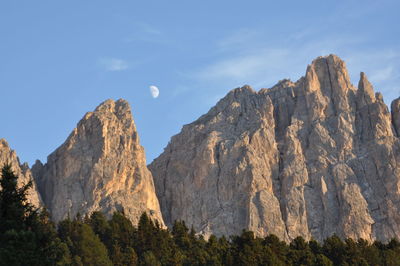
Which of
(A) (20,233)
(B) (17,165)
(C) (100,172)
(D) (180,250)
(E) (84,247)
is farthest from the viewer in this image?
(B) (17,165)

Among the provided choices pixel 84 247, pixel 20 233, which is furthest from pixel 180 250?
pixel 20 233

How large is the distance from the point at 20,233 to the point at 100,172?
111 meters

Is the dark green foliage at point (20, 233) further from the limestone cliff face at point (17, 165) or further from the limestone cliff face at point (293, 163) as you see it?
the limestone cliff face at point (17, 165)

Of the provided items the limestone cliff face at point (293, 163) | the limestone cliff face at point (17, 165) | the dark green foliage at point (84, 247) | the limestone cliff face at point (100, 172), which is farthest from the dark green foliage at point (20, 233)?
the limestone cliff face at point (17, 165)

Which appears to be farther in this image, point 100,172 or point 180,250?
point 100,172

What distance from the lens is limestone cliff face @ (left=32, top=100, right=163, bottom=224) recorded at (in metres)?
151

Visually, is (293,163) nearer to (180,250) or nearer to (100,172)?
(100,172)

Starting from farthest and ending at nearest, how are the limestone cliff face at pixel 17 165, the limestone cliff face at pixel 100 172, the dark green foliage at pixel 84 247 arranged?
the limestone cliff face at pixel 17 165, the limestone cliff face at pixel 100 172, the dark green foliage at pixel 84 247

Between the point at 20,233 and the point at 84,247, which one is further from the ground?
the point at 84,247

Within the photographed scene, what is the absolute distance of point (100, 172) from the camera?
6093 inches

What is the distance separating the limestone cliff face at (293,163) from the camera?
498ft

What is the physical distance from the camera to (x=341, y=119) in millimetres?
166500

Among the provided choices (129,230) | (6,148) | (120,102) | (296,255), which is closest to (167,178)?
(120,102)

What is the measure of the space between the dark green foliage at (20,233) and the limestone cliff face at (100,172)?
101m
